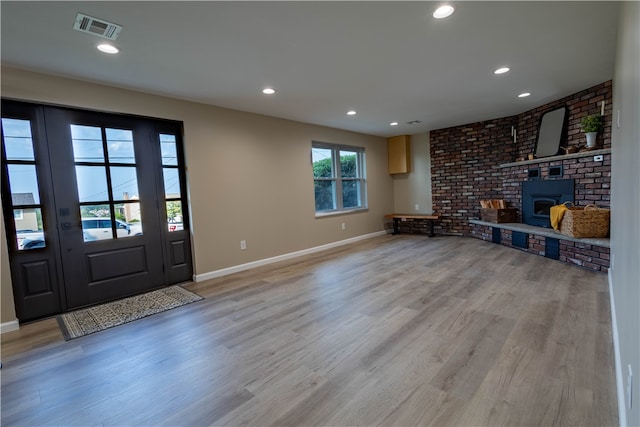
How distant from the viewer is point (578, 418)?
4.70ft

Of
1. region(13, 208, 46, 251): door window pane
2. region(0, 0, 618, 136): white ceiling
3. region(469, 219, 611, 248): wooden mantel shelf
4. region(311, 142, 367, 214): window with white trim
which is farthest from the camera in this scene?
region(311, 142, 367, 214): window with white trim

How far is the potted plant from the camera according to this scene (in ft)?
12.3

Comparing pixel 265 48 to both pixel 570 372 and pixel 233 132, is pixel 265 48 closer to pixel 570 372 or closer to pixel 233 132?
pixel 233 132

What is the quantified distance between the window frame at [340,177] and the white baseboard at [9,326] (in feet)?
13.3

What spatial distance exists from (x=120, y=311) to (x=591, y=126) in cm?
599

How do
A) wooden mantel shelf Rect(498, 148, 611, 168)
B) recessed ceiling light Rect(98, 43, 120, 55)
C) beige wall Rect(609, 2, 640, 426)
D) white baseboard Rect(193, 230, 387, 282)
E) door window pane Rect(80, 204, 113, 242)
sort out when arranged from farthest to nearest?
white baseboard Rect(193, 230, 387, 282) → wooden mantel shelf Rect(498, 148, 611, 168) → door window pane Rect(80, 204, 113, 242) → recessed ceiling light Rect(98, 43, 120, 55) → beige wall Rect(609, 2, 640, 426)

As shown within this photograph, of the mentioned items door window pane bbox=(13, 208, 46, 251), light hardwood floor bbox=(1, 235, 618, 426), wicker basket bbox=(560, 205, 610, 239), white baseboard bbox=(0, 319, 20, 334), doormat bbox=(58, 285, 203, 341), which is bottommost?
light hardwood floor bbox=(1, 235, 618, 426)

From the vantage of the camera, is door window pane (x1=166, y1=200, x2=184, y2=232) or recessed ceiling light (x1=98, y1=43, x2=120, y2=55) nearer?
recessed ceiling light (x1=98, y1=43, x2=120, y2=55)

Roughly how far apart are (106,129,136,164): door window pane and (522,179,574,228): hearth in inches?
228

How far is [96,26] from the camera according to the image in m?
2.06

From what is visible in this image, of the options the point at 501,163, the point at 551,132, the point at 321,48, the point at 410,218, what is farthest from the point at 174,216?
the point at 501,163

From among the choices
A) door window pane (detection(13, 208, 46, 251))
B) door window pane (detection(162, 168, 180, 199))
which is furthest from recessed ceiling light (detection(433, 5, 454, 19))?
door window pane (detection(13, 208, 46, 251))

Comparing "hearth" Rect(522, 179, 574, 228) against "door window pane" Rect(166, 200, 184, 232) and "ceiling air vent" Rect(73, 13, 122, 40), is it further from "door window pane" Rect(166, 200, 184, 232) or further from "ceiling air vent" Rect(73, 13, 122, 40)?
"ceiling air vent" Rect(73, 13, 122, 40)

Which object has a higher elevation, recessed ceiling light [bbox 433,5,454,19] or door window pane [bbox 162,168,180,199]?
recessed ceiling light [bbox 433,5,454,19]
